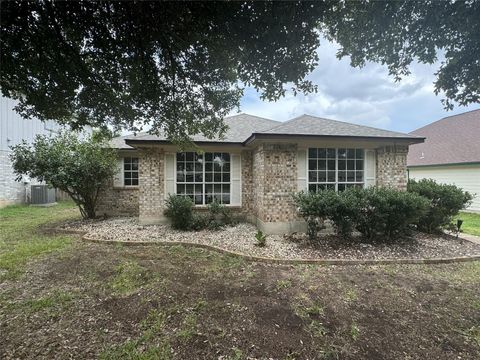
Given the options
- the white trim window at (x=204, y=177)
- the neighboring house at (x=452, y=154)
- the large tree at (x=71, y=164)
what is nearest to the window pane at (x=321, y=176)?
Answer: the white trim window at (x=204, y=177)

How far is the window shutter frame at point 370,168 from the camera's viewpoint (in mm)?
8383

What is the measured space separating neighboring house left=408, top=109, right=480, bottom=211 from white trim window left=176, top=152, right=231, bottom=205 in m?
12.3

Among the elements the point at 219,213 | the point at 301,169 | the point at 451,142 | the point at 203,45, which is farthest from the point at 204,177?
the point at 451,142

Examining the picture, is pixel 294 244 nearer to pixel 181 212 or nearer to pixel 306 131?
pixel 306 131

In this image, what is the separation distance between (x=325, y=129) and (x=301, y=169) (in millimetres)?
1523

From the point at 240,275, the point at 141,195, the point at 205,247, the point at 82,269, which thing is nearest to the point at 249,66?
the point at 240,275

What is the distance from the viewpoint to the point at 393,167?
8.36 meters

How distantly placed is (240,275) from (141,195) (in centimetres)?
563

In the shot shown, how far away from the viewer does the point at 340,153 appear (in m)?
8.24

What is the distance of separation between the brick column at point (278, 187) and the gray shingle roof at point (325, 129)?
0.50 meters

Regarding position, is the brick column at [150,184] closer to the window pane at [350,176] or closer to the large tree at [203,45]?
the large tree at [203,45]

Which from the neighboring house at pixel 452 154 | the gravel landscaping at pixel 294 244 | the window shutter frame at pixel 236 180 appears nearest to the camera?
the gravel landscaping at pixel 294 244

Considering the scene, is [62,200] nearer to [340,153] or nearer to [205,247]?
[205,247]

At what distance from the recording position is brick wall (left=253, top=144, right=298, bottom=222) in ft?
25.1
